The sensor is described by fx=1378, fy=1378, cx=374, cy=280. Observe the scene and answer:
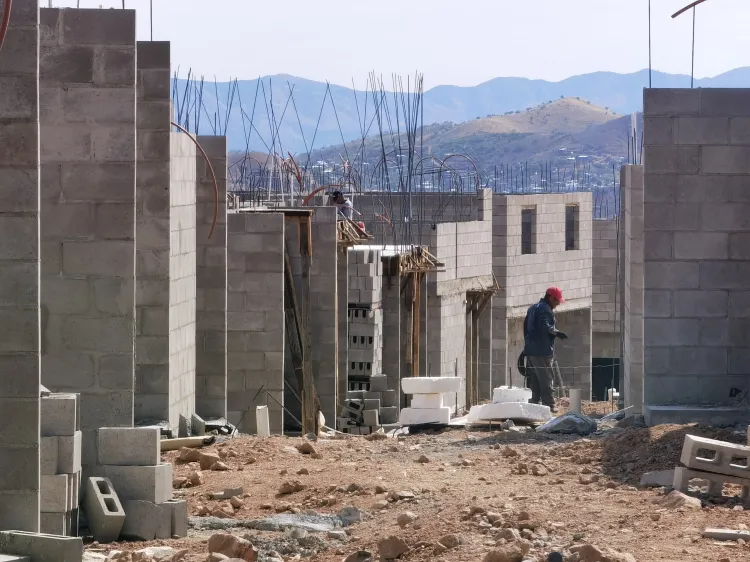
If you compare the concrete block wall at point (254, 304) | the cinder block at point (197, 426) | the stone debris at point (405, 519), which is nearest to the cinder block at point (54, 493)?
the stone debris at point (405, 519)

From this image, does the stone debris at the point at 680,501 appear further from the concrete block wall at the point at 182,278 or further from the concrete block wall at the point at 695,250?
the concrete block wall at the point at 182,278

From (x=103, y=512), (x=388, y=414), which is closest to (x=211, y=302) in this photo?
(x=388, y=414)

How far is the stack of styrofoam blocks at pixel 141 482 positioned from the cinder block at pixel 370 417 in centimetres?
799

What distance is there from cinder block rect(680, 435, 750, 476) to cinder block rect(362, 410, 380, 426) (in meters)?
7.95

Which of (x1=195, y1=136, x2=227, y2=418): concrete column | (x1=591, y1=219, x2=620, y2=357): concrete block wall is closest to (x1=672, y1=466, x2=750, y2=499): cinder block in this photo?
(x1=195, y1=136, x2=227, y2=418): concrete column

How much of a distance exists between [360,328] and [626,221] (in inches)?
174

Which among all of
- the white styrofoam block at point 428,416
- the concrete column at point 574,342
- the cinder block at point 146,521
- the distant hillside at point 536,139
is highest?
the distant hillside at point 536,139

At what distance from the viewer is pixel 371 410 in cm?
1608

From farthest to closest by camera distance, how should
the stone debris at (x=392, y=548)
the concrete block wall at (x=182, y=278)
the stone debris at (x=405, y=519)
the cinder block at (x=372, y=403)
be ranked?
the cinder block at (x=372, y=403) < the concrete block wall at (x=182, y=278) < the stone debris at (x=405, y=519) < the stone debris at (x=392, y=548)

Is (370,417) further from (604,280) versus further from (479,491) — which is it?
(604,280)

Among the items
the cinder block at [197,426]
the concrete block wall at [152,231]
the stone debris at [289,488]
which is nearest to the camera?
the stone debris at [289,488]

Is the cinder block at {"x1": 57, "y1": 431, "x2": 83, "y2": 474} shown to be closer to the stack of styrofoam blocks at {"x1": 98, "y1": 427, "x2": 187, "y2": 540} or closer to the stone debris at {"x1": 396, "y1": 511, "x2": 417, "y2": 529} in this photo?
the stack of styrofoam blocks at {"x1": 98, "y1": 427, "x2": 187, "y2": 540}

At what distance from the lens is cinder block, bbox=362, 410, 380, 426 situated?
16.0 metres

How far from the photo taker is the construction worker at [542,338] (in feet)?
51.0
